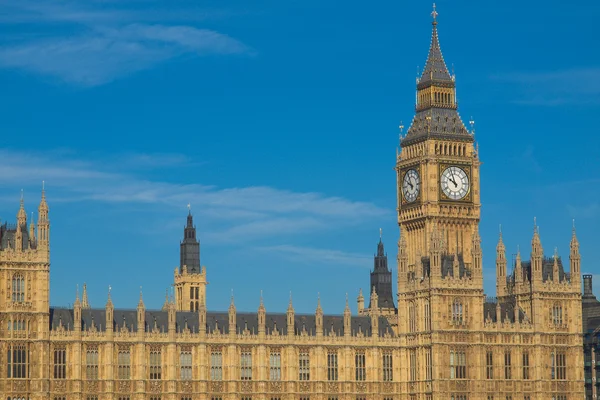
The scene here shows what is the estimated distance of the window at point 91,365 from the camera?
157 metres

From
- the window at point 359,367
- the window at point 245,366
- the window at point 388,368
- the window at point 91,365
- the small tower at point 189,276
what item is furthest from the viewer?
the small tower at point 189,276

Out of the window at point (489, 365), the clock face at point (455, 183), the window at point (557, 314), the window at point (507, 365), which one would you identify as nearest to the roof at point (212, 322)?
the window at point (489, 365)

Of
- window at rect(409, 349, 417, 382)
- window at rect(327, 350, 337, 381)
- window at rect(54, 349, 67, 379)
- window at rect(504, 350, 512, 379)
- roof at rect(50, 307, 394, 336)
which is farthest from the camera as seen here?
window at rect(504, 350, 512, 379)

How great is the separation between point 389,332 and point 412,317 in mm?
3220

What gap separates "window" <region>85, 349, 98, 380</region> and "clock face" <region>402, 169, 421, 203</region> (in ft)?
143

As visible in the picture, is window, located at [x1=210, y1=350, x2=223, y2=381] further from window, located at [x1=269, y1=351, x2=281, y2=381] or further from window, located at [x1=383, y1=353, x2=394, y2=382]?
window, located at [x1=383, y1=353, x2=394, y2=382]

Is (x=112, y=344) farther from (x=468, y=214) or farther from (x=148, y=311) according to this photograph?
(x=468, y=214)

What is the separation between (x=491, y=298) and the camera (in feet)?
589

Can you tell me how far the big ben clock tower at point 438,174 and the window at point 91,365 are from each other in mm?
39565

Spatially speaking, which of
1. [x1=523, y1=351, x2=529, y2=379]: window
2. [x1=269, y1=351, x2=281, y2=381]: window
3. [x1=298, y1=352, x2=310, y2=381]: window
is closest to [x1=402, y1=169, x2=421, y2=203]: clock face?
[x1=523, y1=351, x2=529, y2=379]: window

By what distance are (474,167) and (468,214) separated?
5712 mm

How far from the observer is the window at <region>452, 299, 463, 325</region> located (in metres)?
169

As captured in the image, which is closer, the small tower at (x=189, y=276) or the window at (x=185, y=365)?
the window at (x=185, y=365)

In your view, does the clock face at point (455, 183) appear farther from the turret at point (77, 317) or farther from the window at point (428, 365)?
the turret at point (77, 317)
